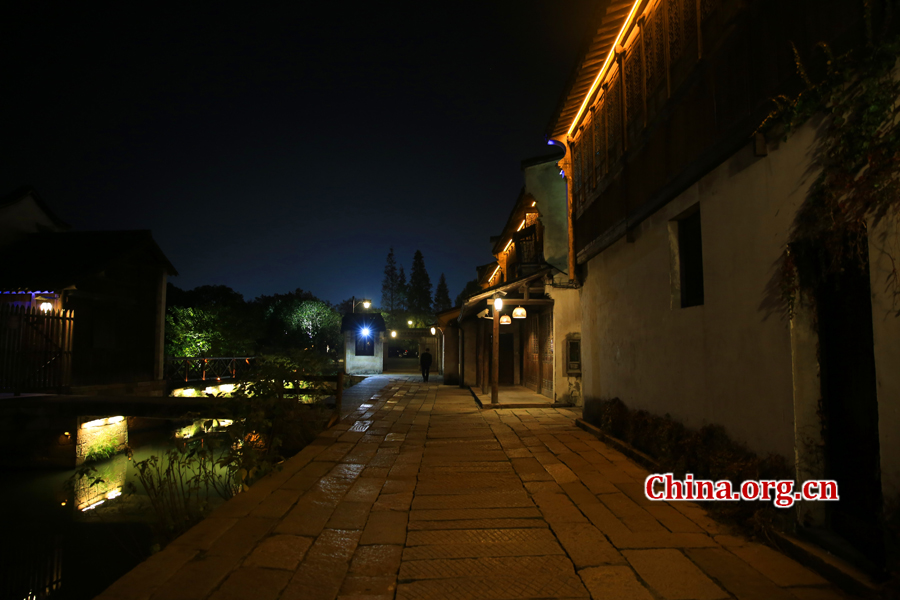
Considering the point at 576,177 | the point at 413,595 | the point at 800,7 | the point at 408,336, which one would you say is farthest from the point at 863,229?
the point at 408,336

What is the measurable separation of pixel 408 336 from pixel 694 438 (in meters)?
26.6

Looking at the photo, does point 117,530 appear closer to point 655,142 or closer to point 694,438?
point 694,438

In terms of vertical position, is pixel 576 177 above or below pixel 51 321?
above

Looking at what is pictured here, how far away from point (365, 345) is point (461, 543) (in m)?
27.0

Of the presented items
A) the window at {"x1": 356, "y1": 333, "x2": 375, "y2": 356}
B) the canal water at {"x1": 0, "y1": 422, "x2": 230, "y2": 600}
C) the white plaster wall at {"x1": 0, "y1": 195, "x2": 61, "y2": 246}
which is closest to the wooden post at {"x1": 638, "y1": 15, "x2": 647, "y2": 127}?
the canal water at {"x1": 0, "y1": 422, "x2": 230, "y2": 600}

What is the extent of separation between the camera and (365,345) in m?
30.1

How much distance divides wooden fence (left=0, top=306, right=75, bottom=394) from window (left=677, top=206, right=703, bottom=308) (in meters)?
14.4

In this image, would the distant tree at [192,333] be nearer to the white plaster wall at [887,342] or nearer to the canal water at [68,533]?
the canal water at [68,533]

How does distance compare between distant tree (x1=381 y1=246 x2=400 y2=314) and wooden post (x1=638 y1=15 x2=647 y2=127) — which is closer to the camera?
wooden post (x1=638 y1=15 x2=647 y2=127)

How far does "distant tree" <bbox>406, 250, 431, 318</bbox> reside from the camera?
233ft

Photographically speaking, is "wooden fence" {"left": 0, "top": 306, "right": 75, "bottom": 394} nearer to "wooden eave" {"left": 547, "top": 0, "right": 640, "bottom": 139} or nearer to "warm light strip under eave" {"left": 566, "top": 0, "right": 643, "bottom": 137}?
"wooden eave" {"left": 547, "top": 0, "right": 640, "bottom": 139}

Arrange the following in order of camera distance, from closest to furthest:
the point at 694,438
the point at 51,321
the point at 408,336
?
the point at 694,438
the point at 51,321
the point at 408,336

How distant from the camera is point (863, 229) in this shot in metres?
2.88

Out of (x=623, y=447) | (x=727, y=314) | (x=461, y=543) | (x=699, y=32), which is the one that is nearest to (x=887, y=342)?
(x=727, y=314)
